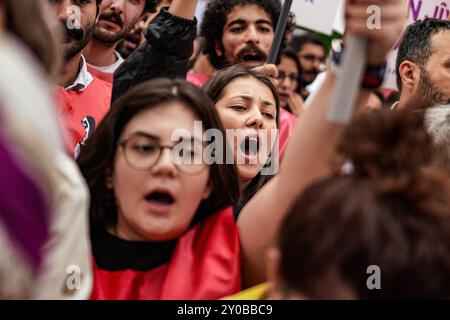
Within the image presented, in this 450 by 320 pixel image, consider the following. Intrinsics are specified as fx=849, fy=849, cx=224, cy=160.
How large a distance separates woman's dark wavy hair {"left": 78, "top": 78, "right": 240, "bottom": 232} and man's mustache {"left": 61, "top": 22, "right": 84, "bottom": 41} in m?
1.27

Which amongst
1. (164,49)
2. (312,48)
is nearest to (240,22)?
(164,49)

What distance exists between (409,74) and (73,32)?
143cm

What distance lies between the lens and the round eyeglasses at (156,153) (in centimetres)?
190

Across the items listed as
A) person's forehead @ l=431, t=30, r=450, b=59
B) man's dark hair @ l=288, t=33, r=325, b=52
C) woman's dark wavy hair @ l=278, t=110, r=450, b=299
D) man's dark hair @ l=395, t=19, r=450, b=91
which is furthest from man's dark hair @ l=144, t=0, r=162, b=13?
woman's dark wavy hair @ l=278, t=110, r=450, b=299

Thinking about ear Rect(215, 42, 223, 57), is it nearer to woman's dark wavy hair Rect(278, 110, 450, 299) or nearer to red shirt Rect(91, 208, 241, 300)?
red shirt Rect(91, 208, 241, 300)

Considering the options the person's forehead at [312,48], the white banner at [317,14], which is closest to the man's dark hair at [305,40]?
the person's forehead at [312,48]

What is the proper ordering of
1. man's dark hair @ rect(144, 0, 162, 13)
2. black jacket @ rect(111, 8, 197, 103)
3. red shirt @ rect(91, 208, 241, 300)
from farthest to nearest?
1. man's dark hair @ rect(144, 0, 162, 13)
2. black jacket @ rect(111, 8, 197, 103)
3. red shirt @ rect(91, 208, 241, 300)

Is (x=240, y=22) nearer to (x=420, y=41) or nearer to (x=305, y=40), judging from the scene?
(x=420, y=41)

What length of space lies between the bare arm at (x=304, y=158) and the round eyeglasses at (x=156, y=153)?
17 cm

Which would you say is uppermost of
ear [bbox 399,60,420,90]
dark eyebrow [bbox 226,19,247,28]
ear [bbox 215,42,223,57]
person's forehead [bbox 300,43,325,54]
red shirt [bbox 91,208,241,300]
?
person's forehead [bbox 300,43,325,54]

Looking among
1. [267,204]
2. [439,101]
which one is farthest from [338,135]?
[439,101]

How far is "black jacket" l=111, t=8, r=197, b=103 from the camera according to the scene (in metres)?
2.67

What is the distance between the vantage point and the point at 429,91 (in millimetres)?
3502

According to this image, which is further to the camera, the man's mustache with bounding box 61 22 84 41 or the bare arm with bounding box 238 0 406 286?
the man's mustache with bounding box 61 22 84 41
